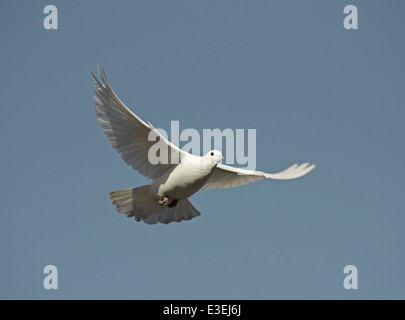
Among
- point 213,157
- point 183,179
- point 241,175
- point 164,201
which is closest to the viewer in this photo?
point 213,157

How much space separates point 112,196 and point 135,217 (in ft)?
3.68

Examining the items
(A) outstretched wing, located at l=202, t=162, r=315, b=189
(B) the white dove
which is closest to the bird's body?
(B) the white dove

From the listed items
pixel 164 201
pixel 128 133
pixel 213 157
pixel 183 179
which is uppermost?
pixel 128 133

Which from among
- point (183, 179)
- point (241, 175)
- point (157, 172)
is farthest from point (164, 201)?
point (241, 175)

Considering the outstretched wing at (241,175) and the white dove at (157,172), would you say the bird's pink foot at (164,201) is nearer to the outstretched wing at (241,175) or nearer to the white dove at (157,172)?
the white dove at (157,172)

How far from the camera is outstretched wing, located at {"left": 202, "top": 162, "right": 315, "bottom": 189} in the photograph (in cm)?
2230

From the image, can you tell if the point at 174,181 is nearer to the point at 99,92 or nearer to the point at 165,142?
the point at 165,142

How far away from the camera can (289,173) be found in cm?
2280

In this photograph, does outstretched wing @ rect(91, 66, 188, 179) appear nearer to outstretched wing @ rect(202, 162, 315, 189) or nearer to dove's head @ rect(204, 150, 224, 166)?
dove's head @ rect(204, 150, 224, 166)

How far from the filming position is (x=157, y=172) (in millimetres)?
21203

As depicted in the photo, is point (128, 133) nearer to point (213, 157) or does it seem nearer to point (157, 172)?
point (157, 172)

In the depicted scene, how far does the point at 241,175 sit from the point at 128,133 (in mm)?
4539

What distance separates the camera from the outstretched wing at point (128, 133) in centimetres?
1964

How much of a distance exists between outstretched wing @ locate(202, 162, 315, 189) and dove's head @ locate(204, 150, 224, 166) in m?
1.91
